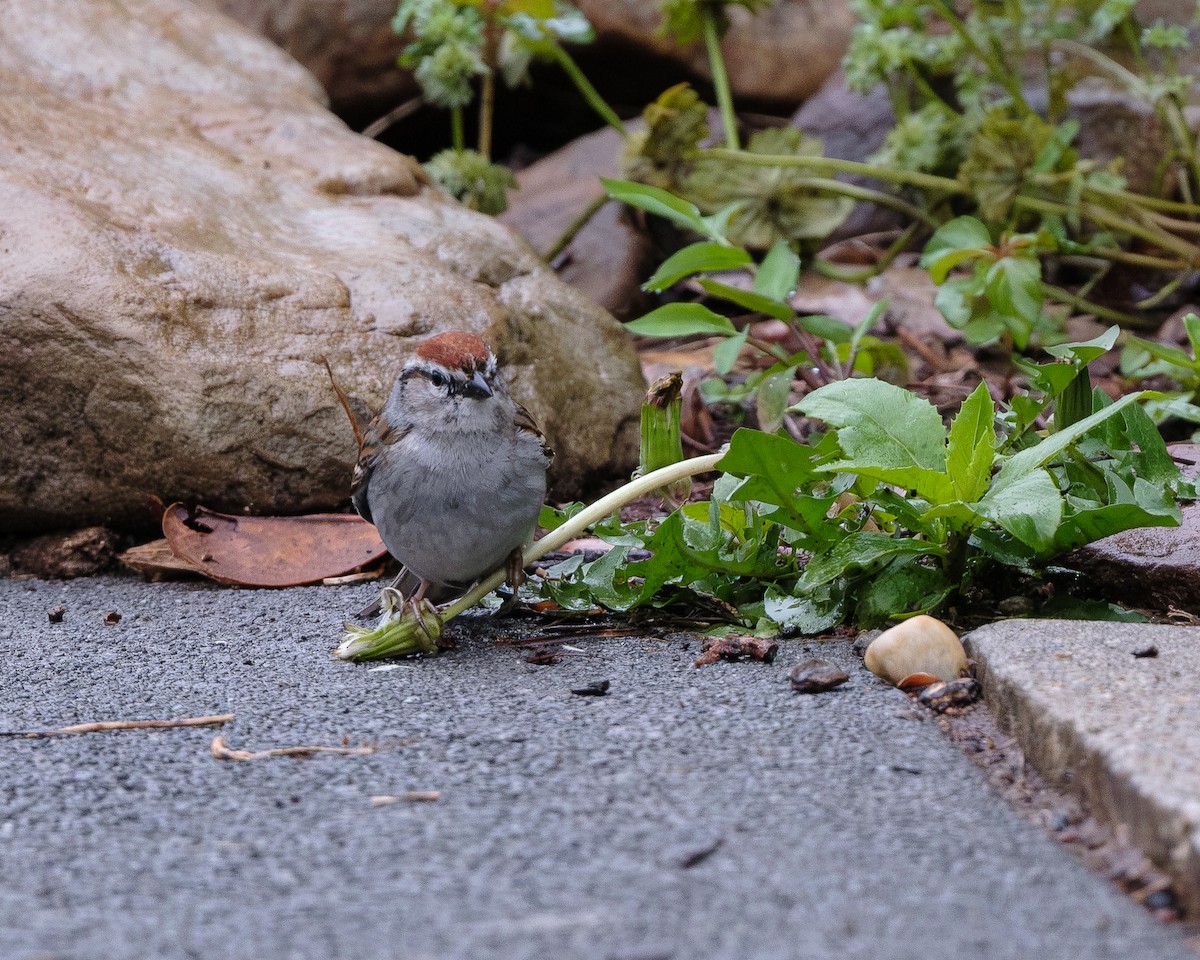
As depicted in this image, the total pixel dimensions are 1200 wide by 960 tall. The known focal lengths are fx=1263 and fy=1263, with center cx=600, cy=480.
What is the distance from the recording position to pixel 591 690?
267 centimetres

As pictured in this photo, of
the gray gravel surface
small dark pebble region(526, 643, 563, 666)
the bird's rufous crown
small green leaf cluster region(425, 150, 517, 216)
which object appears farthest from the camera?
small green leaf cluster region(425, 150, 517, 216)

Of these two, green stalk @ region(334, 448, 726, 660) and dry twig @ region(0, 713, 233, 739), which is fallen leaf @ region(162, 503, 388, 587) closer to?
green stalk @ region(334, 448, 726, 660)

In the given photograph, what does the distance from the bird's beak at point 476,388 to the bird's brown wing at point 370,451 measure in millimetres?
192

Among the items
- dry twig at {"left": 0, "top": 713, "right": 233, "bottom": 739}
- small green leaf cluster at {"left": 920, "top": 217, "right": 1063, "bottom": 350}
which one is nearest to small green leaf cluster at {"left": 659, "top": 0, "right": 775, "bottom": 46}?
small green leaf cluster at {"left": 920, "top": 217, "right": 1063, "bottom": 350}

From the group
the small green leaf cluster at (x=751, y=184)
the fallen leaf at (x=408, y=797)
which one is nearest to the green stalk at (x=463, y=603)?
the fallen leaf at (x=408, y=797)

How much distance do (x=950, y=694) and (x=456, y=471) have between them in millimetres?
1313

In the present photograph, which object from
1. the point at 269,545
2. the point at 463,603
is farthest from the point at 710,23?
the point at 463,603

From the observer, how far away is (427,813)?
2.02 metres

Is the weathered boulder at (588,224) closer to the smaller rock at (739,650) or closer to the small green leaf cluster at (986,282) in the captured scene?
the small green leaf cluster at (986,282)

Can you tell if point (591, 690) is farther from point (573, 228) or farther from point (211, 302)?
point (573, 228)

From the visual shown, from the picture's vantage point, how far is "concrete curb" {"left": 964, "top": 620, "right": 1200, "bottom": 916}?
5.76 ft

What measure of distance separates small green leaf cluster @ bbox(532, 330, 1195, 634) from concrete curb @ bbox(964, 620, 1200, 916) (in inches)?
9.3

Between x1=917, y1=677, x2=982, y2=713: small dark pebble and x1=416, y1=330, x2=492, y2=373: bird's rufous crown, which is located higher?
x1=416, y1=330, x2=492, y2=373: bird's rufous crown

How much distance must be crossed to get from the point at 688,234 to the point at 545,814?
17.4 ft
